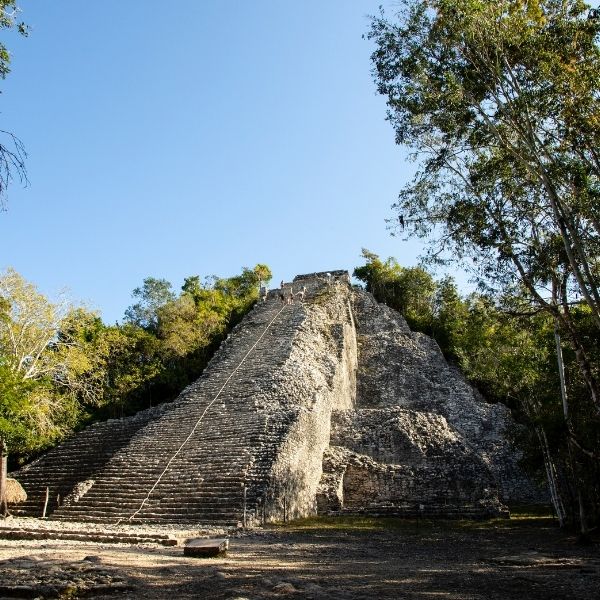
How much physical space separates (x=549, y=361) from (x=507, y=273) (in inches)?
200

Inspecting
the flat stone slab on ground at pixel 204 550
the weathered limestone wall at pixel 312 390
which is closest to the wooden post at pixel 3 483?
the weathered limestone wall at pixel 312 390

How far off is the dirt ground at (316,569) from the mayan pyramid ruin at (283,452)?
282 cm

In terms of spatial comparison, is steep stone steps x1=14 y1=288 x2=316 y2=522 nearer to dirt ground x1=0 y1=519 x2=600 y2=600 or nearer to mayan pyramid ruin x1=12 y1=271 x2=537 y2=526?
mayan pyramid ruin x1=12 y1=271 x2=537 y2=526

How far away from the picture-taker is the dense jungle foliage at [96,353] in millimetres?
16938

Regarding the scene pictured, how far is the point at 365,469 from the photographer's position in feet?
55.9

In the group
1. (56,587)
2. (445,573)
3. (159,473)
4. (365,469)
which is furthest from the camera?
(365,469)

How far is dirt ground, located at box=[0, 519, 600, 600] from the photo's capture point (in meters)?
5.58

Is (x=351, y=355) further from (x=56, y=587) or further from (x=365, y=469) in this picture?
(x=56, y=587)

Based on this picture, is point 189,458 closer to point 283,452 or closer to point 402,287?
point 283,452

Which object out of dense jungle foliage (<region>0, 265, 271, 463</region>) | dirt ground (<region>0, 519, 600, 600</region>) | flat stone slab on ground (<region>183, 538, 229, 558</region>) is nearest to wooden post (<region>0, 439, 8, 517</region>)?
dense jungle foliage (<region>0, 265, 271, 463</region>)

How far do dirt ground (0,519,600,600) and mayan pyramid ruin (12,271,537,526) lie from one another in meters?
2.82

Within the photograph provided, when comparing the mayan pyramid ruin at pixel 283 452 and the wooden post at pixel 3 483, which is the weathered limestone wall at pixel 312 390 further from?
the wooden post at pixel 3 483

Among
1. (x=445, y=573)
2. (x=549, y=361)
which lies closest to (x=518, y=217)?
(x=549, y=361)

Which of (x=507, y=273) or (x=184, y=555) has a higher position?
(x=507, y=273)
